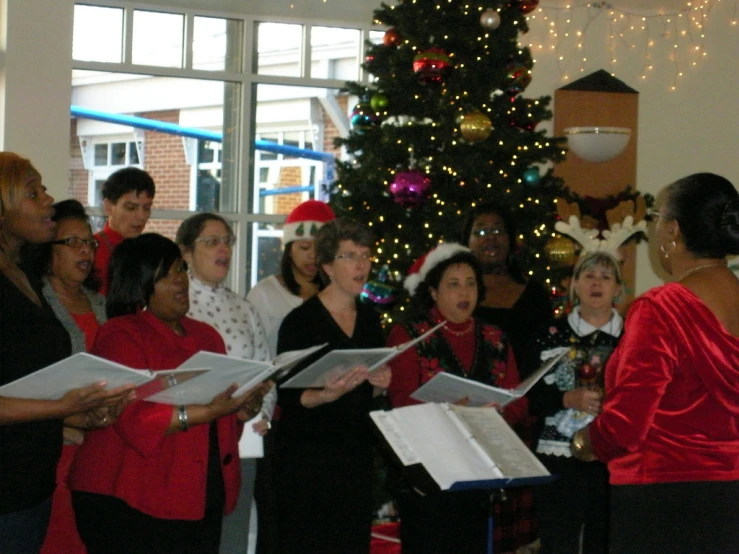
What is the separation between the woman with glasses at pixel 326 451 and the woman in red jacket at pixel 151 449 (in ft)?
1.82

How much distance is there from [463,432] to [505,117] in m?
3.09

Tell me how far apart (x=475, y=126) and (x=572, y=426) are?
6.89 feet

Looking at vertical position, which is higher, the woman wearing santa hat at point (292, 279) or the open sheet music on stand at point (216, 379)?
the woman wearing santa hat at point (292, 279)

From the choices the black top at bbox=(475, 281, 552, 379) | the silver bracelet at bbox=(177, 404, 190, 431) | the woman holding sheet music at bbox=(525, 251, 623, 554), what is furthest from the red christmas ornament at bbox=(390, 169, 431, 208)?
the silver bracelet at bbox=(177, 404, 190, 431)

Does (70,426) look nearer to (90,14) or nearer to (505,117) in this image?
(505,117)

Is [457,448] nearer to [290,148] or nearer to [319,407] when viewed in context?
[319,407]

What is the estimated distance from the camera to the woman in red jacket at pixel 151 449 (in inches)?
102

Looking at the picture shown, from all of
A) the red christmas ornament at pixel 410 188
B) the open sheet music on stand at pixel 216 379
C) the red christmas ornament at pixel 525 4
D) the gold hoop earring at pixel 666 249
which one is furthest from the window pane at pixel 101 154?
the gold hoop earring at pixel 666 249

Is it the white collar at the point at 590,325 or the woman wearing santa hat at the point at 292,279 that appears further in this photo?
the woman wearing santa hat at the point at 292,279

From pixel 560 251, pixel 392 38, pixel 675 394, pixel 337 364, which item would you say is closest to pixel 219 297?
pixel 337 364

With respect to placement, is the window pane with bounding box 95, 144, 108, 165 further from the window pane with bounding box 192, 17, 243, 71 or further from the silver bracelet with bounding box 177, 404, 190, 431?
the silver bracelet with bounding box 177, 404, 190, 431

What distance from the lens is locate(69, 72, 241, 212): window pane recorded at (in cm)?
700

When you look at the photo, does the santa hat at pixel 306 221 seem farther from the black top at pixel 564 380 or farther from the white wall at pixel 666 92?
the white wall at pixel 666 92

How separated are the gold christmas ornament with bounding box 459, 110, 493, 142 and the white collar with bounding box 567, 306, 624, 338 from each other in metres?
1.71
